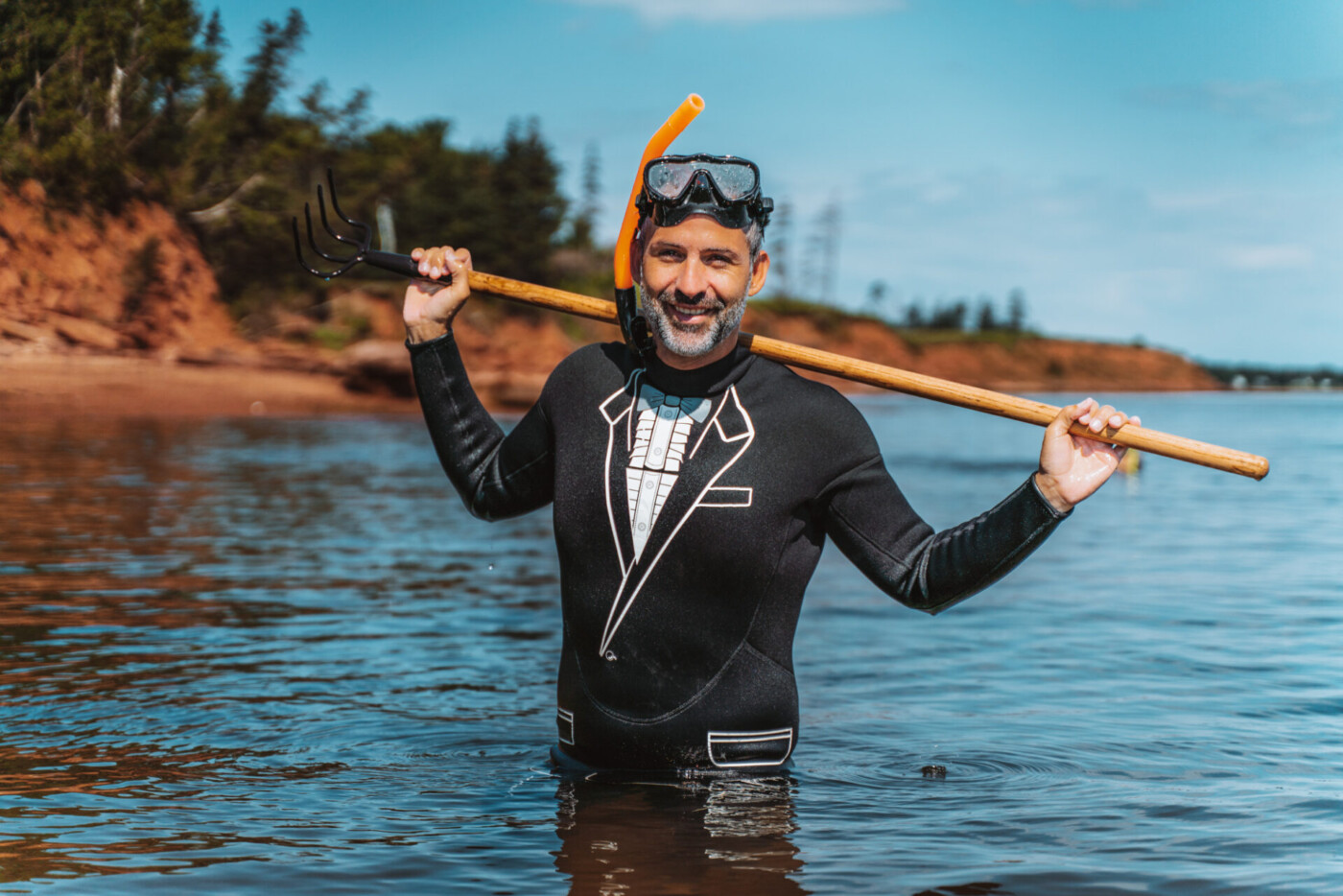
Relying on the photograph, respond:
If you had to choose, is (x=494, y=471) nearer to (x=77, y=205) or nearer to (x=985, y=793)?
(x=985, y=793)

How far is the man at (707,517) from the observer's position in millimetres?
3621

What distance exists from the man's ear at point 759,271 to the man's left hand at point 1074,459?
96cm

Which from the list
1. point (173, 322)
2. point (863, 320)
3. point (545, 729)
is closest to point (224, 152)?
point (173, 322)

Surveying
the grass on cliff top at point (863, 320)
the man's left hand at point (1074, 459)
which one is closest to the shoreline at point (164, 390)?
the man's left hand at point (1074, 459)

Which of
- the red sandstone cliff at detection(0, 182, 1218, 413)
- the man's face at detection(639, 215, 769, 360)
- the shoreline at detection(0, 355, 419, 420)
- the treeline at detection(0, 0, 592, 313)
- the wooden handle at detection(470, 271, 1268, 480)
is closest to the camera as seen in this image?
the wooden handle at detection(470, 271, 1268, 480)

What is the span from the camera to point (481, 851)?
3859 mm

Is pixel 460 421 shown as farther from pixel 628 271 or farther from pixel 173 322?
pixel 173 322

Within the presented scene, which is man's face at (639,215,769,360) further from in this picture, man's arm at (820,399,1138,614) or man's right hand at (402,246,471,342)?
man's right hand at (402,246,471,342)

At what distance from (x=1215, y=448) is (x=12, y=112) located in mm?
19202

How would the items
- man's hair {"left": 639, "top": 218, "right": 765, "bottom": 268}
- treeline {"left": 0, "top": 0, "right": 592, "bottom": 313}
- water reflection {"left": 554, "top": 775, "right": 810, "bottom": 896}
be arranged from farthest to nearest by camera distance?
treeline {"left": 0, "top": 0, "right": 592, "bottom": 313}
man's hair {"left": 639, "top": 218, "right": 765, "bottom": 268}
water reflection {"left": 554, "top": 775, "right": 810, "bottom": 896}

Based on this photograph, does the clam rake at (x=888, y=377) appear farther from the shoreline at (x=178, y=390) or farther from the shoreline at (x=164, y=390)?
the shoreline at (x=164, y=390)

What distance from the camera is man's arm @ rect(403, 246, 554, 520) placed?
3939 millimetres

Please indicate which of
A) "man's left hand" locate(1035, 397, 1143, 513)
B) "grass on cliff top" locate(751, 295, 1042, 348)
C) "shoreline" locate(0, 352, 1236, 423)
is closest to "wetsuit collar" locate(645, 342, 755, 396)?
"man's left hand" locate(1035, 397, 1143, 513)

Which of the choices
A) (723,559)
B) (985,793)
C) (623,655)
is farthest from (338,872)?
(985,793)
